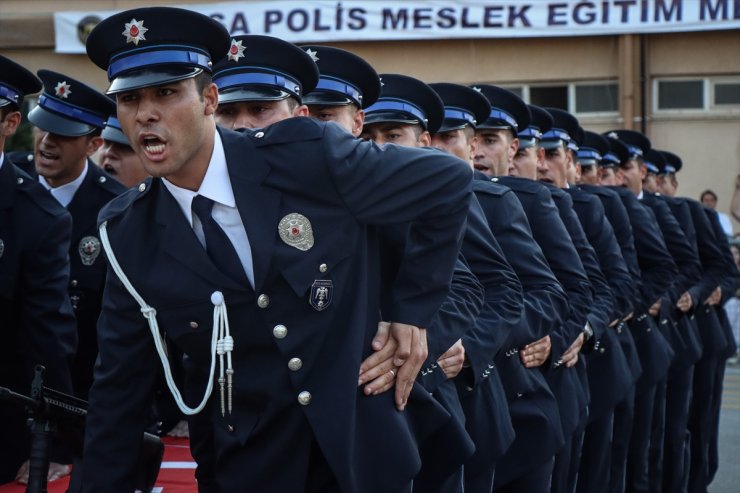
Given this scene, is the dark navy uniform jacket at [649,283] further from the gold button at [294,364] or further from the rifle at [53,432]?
the gold button at [294,364]

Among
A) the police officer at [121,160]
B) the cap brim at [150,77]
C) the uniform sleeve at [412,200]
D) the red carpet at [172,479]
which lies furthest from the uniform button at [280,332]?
the police officer at [121,160]

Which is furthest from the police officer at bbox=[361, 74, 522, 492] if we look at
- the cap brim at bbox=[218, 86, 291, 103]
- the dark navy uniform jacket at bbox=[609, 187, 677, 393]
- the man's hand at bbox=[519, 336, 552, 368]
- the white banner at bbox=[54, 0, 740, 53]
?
the white banner at bbox=[54, 0, 740, 53]

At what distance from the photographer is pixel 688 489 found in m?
9.29

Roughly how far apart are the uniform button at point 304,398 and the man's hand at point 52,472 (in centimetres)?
193

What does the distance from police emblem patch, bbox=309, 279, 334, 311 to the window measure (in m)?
17.9

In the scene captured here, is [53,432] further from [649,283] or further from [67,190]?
[649,283]

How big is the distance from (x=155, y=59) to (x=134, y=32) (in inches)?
4.1

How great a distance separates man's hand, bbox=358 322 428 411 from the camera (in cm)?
365

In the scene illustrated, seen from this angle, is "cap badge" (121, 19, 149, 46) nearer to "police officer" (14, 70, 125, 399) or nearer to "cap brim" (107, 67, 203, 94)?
"cap brim" (107, 67, 203, 94)

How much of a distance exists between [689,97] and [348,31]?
530 centimetres

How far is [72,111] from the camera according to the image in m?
6.39

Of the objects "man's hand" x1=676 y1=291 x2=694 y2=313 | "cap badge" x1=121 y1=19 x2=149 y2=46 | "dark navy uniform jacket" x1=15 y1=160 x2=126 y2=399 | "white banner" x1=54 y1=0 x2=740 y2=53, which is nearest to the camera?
"cap badge" x1=121 y1=19 x2=149 y2=46

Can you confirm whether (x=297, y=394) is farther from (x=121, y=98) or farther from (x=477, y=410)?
(x=477, y=410)

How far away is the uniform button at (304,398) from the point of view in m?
3.54
